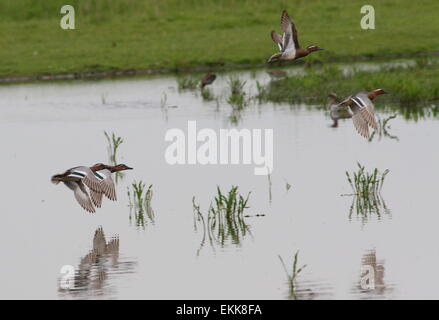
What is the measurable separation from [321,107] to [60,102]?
22.8ft

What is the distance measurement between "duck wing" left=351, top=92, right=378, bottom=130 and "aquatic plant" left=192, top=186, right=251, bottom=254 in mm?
1911

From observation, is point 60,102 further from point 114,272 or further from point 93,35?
point 114,272

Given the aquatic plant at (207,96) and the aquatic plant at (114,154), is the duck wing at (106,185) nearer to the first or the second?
the aquatic plant at (114,154)

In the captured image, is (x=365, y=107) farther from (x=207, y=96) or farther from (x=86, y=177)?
(x=207, y=96)

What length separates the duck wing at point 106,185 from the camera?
1661 cm

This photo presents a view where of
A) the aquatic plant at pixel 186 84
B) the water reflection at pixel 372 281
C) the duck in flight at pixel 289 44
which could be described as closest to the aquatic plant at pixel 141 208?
the duck in flight at pixel 289 44

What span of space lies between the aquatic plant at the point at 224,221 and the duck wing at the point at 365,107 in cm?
191

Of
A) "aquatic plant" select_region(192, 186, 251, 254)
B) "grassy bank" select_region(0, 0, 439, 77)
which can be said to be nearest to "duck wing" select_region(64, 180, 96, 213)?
"aquatic plant" select_region(192, 186, 251, 254)

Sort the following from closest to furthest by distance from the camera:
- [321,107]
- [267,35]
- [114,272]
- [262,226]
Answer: [114,272] → [262,226] → [321,107] → [267,35]

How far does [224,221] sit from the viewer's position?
16.9 metres

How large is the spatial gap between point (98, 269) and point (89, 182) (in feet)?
6.78

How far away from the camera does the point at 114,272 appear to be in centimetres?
1451

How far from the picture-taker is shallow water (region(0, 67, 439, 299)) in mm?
13820
